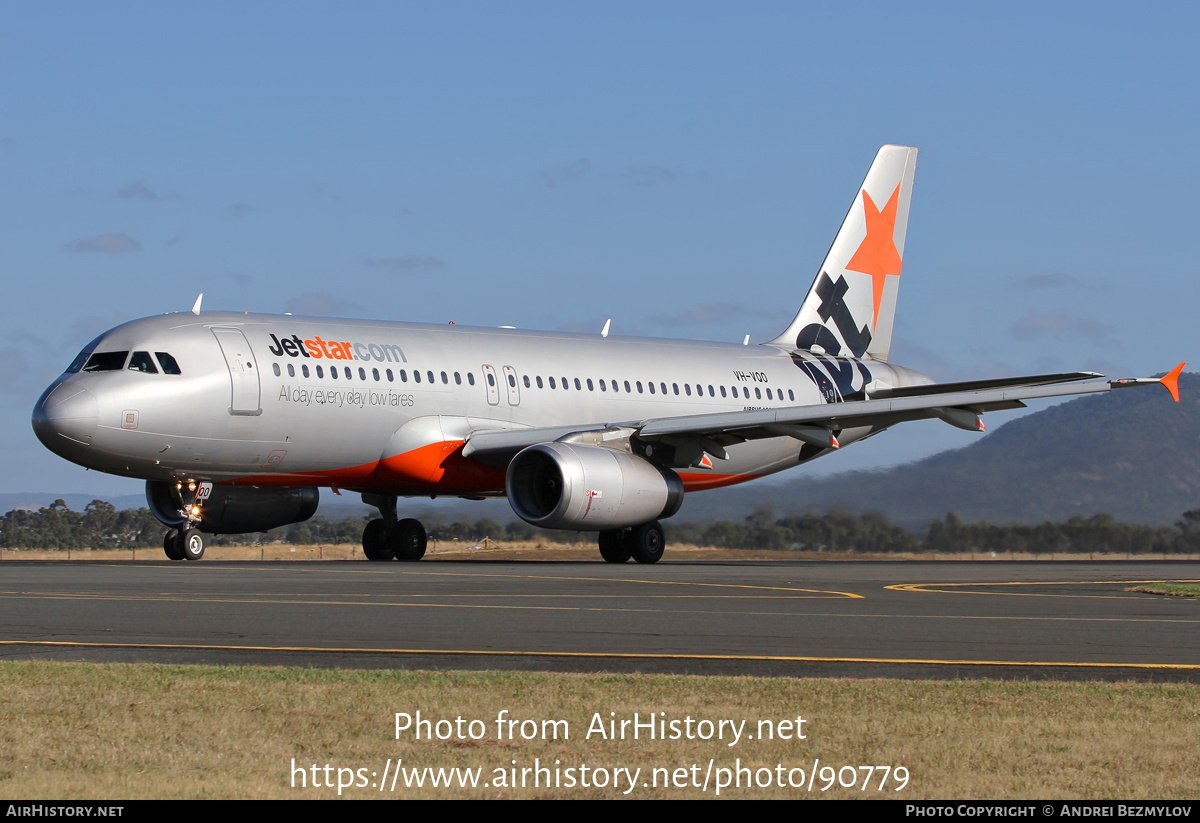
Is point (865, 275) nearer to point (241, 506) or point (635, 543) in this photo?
point (635, 543)

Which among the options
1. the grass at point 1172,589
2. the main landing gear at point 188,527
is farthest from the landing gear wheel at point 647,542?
the grass at point 1172,589

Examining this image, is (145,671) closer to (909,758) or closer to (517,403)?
(909,758)

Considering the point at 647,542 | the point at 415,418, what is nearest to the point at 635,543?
the point at 647,542

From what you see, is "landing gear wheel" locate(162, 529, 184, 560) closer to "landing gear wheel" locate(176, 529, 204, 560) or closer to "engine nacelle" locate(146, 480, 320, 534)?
"landing gear wheel" locate(176, 529, 204, 560)

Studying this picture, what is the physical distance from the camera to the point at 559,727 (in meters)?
7.25

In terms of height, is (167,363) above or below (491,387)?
above

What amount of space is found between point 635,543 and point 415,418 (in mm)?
4736

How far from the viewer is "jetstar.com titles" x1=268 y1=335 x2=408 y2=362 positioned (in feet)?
85.1

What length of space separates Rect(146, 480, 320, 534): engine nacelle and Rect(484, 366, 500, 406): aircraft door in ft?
12.7

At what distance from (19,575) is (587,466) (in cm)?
921

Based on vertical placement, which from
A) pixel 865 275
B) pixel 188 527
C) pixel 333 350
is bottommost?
pixel 188 527

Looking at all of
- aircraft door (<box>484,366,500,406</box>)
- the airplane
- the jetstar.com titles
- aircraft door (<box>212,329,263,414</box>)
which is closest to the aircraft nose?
the airplane

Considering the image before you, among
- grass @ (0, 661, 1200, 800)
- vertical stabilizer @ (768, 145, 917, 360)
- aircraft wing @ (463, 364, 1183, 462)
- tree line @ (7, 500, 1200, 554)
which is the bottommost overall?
grass @ (0, 661, 1200, 800)

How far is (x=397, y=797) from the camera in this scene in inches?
231
